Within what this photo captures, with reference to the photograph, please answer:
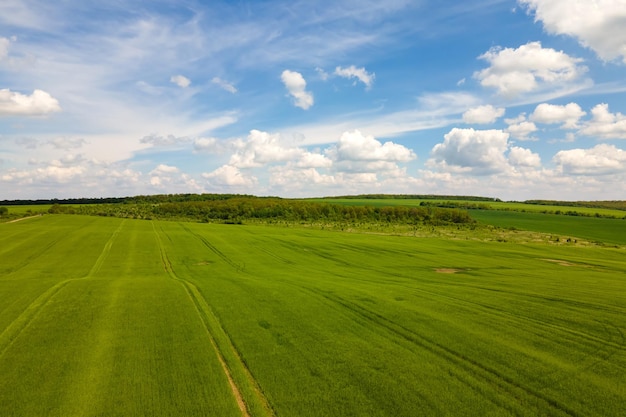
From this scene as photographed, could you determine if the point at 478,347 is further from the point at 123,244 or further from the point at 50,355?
the point at 123,244

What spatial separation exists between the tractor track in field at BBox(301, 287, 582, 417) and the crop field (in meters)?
0.08

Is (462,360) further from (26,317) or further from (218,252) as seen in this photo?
(218,252)

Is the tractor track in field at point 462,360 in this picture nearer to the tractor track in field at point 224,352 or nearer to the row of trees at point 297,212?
the tractor track in field at point 224,352

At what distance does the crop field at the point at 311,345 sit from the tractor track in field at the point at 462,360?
0.08 meters

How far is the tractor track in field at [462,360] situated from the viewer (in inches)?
537

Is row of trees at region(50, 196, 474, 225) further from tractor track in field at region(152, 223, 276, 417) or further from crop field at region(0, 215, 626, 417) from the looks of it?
tractor track in field at region(152, 223, 276, 417)

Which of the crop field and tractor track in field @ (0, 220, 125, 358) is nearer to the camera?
the crop field

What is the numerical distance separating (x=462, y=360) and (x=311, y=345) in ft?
23.7

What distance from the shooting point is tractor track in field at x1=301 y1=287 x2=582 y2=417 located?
13.6 meters

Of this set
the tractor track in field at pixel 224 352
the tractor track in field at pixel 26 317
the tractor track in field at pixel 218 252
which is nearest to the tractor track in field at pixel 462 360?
the tractor track in field at pixel 224 352

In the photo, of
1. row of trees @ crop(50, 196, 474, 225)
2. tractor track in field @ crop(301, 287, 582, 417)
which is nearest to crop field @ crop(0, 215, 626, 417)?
tractor track in field @ crop(301, 287, 582, 417)

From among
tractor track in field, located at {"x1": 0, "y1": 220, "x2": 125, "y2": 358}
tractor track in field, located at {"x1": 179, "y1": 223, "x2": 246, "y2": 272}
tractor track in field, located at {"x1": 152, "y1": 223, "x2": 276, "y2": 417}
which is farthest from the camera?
tractor track in field, located at {"x1": 179, "y1": 223, "x2": 246, "y2": 272}

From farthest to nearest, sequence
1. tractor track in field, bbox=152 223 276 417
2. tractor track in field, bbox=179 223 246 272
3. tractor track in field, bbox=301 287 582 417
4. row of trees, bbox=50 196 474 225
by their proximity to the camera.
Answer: row of trees, bbox=50 196 474 225, tractor track in field, bbox=179 223 246 272, tractor track in field, bbox=301 287 582 417, tractor track in field, bbox=152 223 276 417

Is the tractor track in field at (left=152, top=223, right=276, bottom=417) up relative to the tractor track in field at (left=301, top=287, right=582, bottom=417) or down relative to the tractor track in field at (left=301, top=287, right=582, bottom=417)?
down
